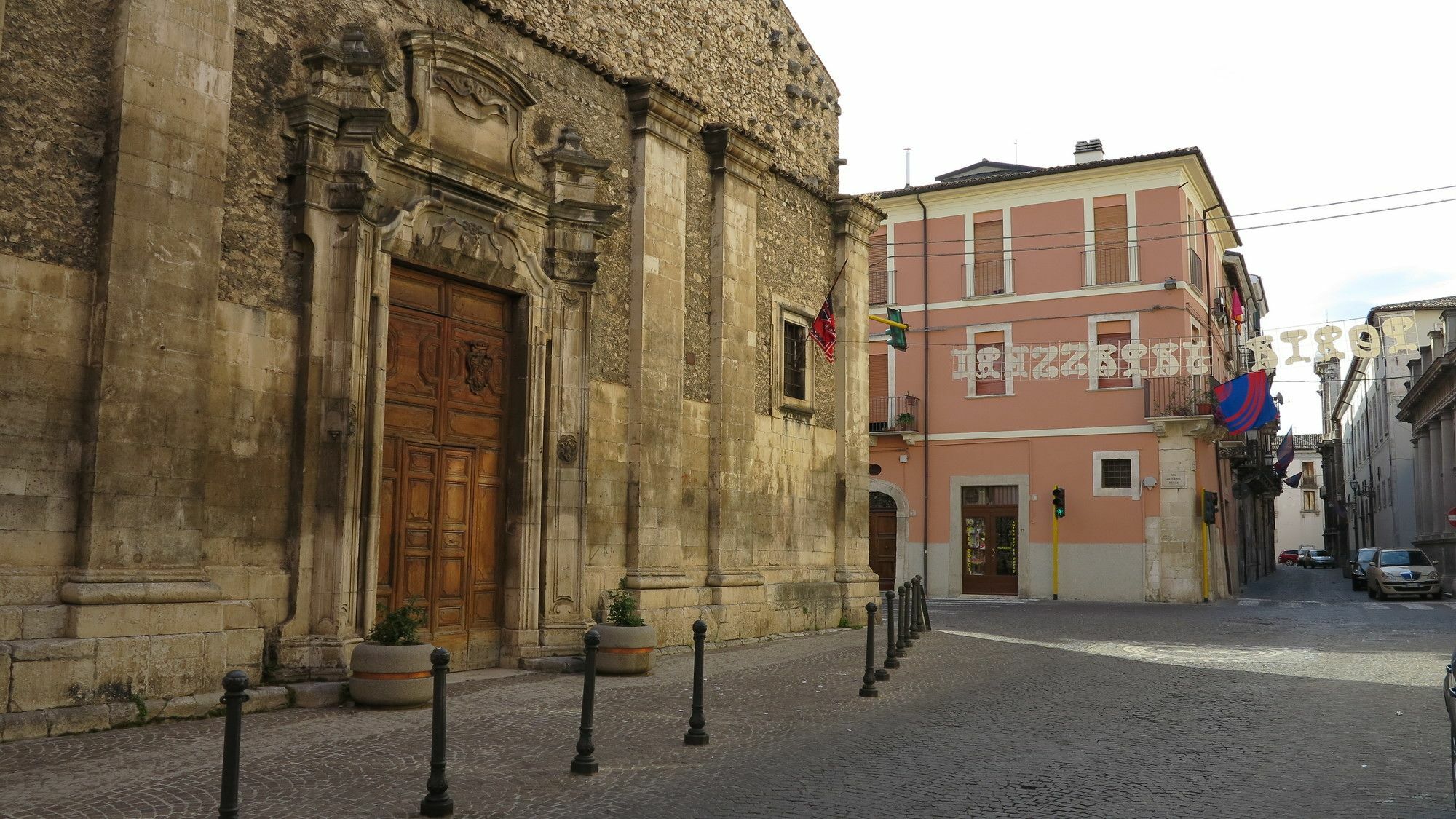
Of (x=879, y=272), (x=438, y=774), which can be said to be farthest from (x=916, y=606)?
(x=879, y=272)

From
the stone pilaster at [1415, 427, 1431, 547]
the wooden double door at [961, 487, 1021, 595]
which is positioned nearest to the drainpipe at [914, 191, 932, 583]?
the wooden double door at [961, 487, 1021, 595]

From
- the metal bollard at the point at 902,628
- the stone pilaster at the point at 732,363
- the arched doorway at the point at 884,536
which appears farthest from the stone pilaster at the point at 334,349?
the arched doorway at the point at 884,536

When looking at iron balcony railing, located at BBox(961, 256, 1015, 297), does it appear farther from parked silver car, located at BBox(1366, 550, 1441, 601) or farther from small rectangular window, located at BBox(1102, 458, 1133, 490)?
parked silver car, located at BBox(1366, 550, 1441, 601)

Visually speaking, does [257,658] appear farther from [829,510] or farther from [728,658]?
[829,510]

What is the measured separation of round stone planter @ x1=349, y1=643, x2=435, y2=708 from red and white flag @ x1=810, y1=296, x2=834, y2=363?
32.7 feet

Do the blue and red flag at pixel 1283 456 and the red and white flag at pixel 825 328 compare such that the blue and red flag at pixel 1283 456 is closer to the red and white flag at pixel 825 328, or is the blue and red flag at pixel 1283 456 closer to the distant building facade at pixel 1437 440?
the distant building facade at pixel 1437 440

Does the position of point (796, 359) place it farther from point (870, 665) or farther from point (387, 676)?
point (387, 676)

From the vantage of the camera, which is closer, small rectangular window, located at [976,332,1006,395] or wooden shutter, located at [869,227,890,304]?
small rectangular window, located at [976,332,1006,395]

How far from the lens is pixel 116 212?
8.33m

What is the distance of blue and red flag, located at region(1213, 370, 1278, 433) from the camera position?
2677 centimetres

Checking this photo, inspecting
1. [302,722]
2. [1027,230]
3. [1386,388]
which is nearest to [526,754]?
[302,722]

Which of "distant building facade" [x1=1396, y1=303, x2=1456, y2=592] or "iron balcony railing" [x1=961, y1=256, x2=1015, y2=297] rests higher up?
"iron balcony railing" [x1=961, y1=256, x2=1015, y2=297]

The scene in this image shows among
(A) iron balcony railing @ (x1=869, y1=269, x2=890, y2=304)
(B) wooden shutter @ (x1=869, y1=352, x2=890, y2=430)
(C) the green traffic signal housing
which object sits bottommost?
(C) the green traffic signal housing

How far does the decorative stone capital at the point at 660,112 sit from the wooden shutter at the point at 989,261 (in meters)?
18.9
